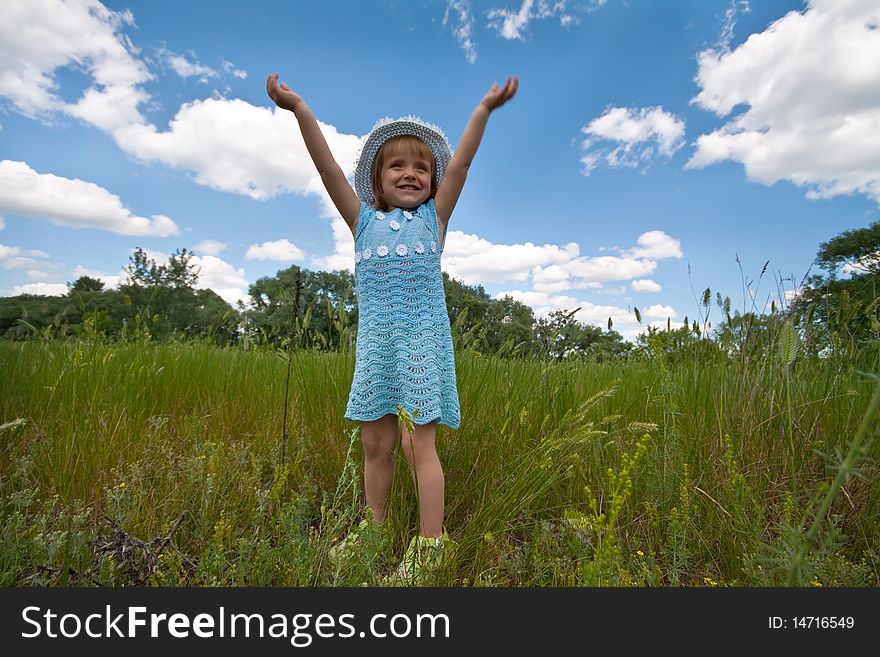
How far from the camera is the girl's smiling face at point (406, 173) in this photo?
2398 mm

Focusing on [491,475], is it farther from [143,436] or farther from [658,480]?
[143,436]

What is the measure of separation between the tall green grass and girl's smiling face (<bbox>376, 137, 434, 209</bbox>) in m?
0.97

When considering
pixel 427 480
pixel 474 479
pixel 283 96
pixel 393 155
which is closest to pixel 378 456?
pixel 427 480

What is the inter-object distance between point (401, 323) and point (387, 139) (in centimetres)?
102

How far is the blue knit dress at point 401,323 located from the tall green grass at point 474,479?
12.0 inches

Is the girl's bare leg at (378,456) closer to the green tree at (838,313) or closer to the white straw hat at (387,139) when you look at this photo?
the white straw hat at (387,139)

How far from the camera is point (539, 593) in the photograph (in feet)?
4.34

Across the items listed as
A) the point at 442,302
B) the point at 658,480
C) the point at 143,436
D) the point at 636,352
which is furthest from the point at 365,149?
the point at 636,352

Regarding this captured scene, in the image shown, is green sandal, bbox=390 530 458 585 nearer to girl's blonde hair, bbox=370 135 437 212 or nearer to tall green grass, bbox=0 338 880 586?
tall green grass, bbox=0 338 880 586

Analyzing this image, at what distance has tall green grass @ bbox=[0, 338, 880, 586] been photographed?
5.31ft

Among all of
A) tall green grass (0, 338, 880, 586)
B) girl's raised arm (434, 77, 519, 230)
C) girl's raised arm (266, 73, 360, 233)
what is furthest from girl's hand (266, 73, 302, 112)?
tall green grass (0, 338, 880, 586)

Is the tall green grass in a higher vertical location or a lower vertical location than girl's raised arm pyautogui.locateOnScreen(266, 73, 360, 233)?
lower

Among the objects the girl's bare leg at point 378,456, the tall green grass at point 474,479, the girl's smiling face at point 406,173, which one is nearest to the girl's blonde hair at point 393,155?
the girl's smiling face at point 406,173

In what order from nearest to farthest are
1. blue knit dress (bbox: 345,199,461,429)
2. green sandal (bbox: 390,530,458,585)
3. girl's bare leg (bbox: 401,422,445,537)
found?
green sandal (bbox: 390,530,458,585) < girl's bare leg (bbox: 401,422,445,537) < blue knit dress (bbox: 345,199,461,429)
